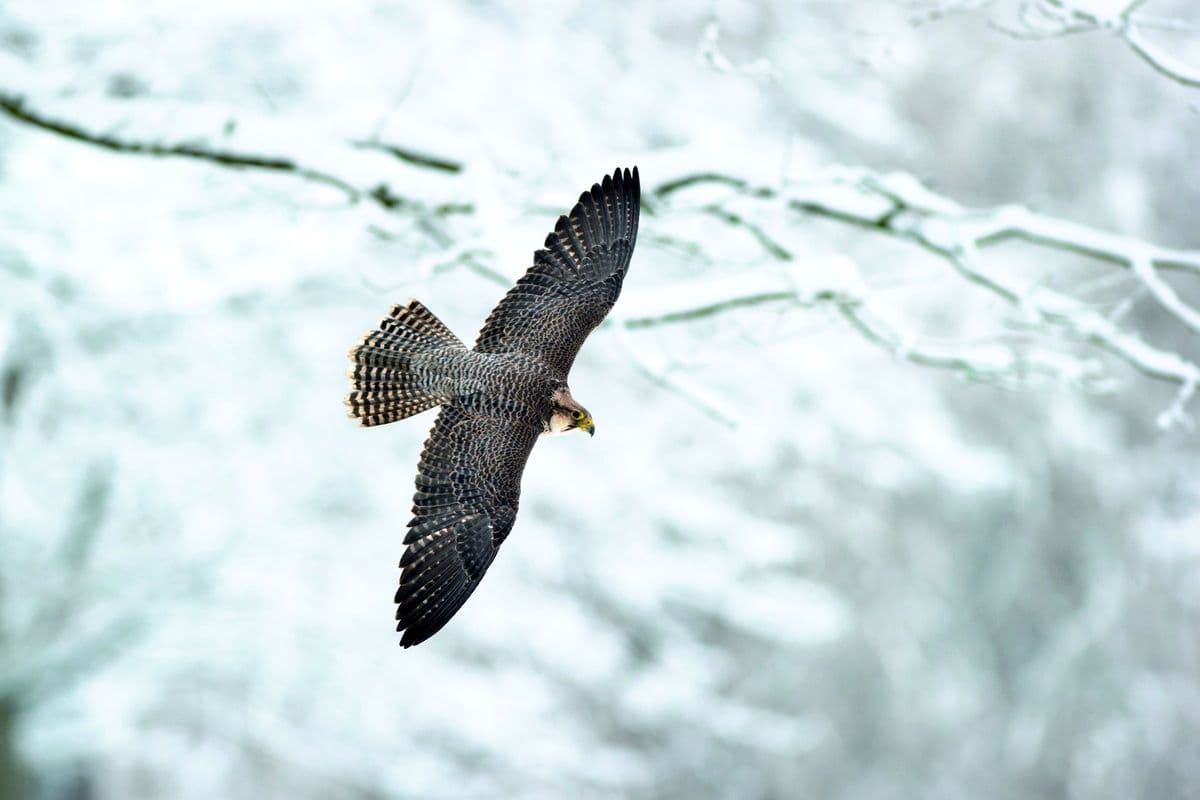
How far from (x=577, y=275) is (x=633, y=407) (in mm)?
4791

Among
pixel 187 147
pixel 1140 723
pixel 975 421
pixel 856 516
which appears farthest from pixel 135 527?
pixel 1140 723

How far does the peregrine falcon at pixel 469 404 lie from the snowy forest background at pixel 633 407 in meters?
0.73

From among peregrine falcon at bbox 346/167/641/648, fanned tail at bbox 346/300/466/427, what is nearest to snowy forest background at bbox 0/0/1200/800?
peregrine falcon at bbox 346/167/641/648

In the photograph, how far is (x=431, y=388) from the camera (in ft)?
11.1

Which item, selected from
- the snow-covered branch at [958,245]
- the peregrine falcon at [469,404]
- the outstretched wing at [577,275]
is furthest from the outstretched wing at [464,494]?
the snow-covered branch at [958,245]

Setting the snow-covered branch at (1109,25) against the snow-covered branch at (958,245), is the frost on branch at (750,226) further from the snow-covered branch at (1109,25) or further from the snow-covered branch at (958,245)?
the snow-covered branch at (1109,25)

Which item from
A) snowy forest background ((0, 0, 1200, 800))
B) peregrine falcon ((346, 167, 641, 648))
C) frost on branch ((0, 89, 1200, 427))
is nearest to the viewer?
peregrine falcon ((346, 167, 641, 648))

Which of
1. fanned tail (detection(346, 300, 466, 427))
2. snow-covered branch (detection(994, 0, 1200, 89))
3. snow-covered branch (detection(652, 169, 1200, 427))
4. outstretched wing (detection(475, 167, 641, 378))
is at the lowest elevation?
fanned tail (detection(346, 300, 466, 427))

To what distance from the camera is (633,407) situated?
8570 millimetres

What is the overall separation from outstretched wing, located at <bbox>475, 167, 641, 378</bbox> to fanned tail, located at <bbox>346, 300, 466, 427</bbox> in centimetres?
18

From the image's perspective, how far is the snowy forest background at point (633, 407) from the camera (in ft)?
15.1

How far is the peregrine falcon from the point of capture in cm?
330

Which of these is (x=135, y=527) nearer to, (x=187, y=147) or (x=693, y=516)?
(x=693, y=516)

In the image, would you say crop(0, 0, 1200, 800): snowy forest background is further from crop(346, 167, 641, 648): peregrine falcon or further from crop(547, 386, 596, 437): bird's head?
crop(547, 386, 596, 437): bird's head
